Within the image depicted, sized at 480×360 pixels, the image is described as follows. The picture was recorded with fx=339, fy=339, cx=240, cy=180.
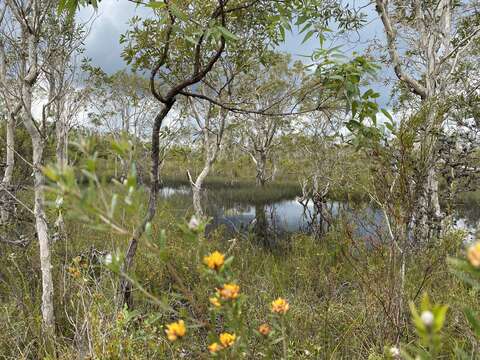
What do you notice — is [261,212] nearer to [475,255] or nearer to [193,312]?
[193,312]

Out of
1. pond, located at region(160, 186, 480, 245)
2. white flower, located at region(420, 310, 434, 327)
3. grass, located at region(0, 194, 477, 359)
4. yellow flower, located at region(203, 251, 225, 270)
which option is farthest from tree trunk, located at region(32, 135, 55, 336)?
pond, located at region(160, 186, 480, 245)

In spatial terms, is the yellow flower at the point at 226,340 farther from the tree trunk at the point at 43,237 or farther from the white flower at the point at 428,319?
the tree trunk at the point at 43,237

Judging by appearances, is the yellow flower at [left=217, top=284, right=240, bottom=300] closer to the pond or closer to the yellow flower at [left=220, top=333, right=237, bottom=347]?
the yellow flower at [left=220, top=333, right=237, bottom=347]

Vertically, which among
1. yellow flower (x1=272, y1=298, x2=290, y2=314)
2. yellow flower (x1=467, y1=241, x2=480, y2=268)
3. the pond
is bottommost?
the pond

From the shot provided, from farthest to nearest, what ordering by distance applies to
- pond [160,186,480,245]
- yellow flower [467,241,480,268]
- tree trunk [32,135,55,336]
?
pond [160,186,480,245] < tree trunk [32,135,55,336] < yellow flower [467,241,480,268]

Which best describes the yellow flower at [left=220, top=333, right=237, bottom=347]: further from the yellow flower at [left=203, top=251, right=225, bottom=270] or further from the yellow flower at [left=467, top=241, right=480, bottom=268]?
the yellow flower at [left=467, top=241, right=480, bottom=268]

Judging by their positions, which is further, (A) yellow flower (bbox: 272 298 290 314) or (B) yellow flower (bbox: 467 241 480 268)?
(A) yellow flower (bbox: 272 298 290 314)

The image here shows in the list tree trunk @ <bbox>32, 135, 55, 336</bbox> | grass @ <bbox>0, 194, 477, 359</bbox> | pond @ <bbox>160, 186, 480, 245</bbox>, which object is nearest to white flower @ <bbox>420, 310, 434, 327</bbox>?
grass @ <bbox>0, 194, 477, 359</bbox>

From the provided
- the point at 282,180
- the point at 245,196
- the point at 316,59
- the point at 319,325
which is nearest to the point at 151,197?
the point at 316,59

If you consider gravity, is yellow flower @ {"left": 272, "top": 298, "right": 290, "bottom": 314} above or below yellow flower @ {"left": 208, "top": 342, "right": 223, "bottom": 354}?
above

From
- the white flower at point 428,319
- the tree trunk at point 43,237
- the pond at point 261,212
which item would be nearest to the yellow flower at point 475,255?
the white flower at point 428,319

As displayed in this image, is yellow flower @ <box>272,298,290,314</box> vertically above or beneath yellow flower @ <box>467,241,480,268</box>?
beneath

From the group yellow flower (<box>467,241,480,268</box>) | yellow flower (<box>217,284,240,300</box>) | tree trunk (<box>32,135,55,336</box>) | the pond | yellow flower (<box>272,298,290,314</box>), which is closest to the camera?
yellow flower (<box>467,241,480,268</box>)

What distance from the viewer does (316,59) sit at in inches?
70.9
